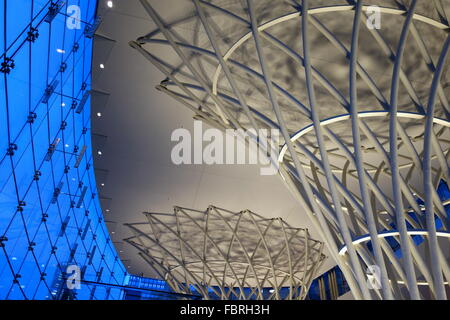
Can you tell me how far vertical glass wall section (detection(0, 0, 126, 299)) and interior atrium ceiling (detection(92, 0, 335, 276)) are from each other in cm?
95

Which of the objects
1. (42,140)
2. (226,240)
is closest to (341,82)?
(42,140)

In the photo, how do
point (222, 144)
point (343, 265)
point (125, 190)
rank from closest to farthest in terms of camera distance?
point (343, 265) < point (222, 144) < point (125, 190)

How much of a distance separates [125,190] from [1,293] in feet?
42.3

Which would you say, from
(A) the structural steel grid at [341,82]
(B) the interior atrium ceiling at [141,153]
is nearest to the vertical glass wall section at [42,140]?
A: (B) the interior atrium ceiling at [141,153]

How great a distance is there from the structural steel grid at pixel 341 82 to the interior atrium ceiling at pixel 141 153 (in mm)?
1166

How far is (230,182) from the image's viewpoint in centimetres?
2119

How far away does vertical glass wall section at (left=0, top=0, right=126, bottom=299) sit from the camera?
9445 mm

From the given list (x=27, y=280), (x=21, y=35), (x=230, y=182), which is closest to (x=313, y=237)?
(x=230, y=182)

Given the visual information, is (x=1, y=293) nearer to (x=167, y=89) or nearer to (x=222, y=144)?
(x=167, y=89)

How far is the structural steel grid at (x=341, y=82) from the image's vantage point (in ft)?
28.6

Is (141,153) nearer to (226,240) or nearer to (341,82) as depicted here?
(341,82)

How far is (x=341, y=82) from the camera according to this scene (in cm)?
1309

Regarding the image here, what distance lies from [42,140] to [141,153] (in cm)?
653

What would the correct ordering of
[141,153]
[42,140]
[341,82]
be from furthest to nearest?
1. [141,153]
2. [341,82]
3. [42,140]
